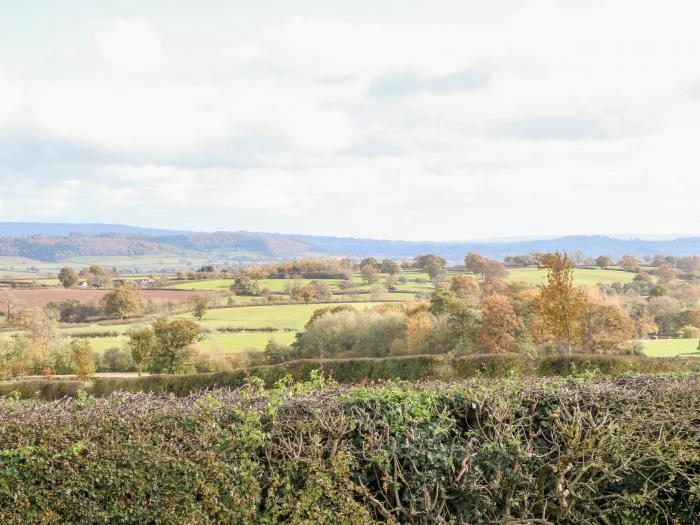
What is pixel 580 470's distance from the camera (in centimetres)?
633

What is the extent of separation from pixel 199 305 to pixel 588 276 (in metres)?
42.9

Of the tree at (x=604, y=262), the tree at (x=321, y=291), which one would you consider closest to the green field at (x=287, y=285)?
the tree at (x=321, y=291)

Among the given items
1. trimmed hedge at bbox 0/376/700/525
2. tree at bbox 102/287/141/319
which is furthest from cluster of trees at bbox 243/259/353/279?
trimmed hedge at bbox 0/376/700/525

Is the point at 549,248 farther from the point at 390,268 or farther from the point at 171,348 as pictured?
the point at 171,348

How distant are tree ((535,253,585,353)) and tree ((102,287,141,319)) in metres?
36.8

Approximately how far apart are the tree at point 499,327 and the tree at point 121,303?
3362 centimetres

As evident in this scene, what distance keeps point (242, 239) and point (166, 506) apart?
14181 cm

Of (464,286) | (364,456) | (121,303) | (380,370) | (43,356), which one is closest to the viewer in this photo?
(364,456)

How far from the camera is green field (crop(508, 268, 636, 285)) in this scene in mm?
64412

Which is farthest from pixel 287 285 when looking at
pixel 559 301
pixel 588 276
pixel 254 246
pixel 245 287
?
pixel 254 246

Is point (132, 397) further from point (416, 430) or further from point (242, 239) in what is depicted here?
point (242, 239)

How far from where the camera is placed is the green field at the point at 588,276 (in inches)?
2536

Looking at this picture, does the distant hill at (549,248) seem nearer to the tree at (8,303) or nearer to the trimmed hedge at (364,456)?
the tree at (8,303)

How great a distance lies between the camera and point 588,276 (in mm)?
67500
